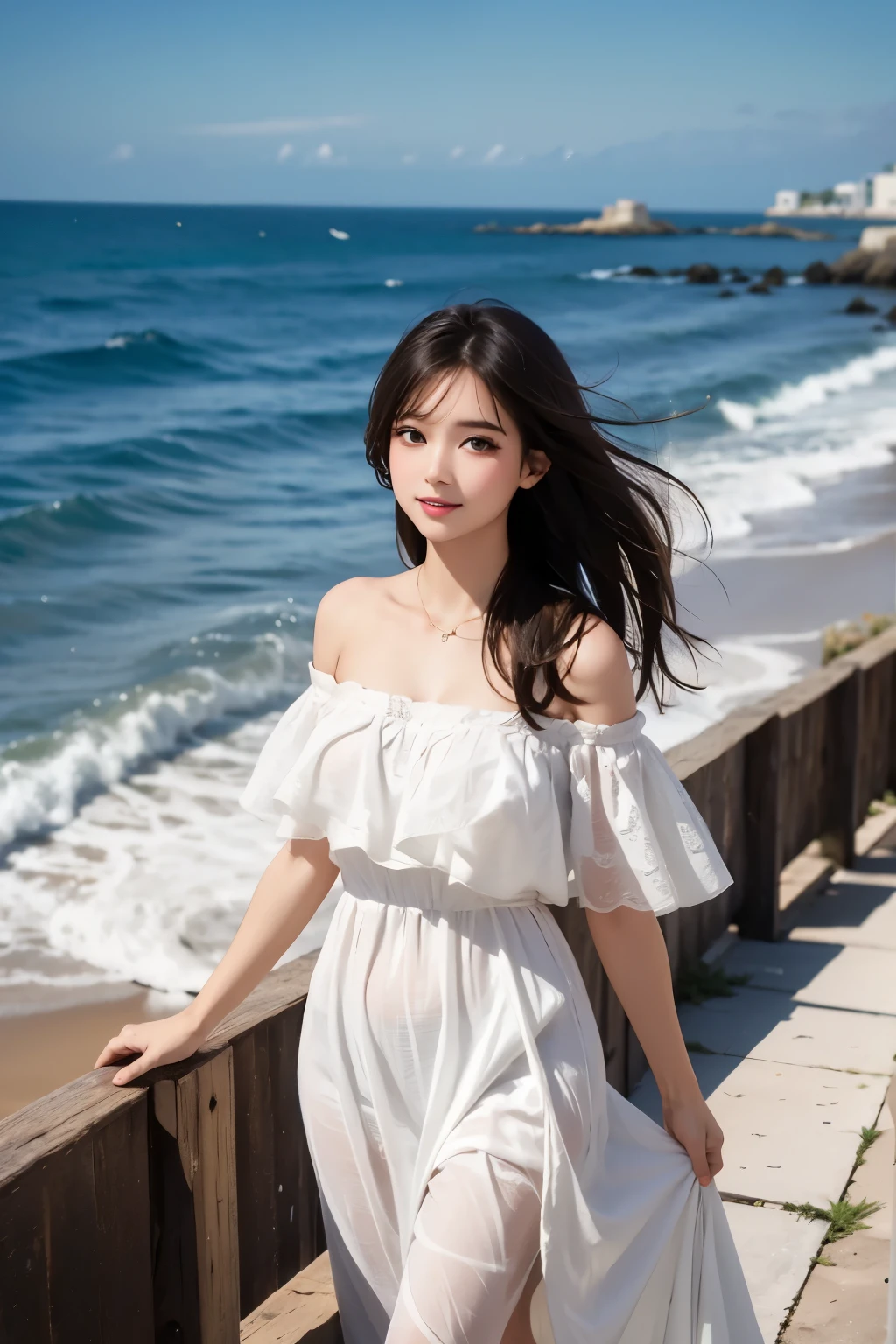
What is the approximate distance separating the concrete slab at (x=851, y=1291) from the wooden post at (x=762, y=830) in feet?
Answer: 4.91

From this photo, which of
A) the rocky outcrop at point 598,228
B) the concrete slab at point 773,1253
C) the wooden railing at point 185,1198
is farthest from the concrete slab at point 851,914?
the rocky outcrop at point 598,228

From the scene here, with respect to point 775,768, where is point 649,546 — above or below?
above

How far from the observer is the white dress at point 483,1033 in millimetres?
1670

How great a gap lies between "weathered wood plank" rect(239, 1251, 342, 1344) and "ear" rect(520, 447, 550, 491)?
4.61 feet

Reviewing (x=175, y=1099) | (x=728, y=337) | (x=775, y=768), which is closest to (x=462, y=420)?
(x=175, y=1099)

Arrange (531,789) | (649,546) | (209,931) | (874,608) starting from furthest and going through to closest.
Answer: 1. (874,608)
2. (209,931)
3. (649,546)
4. (531,789)

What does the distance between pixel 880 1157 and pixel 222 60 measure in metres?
62.6

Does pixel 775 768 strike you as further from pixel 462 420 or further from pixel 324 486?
pixel 324 486

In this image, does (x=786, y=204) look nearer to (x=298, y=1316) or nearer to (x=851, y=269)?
(x=851, y=269)

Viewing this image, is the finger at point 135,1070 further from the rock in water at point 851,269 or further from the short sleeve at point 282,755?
the rock in water at point 851,269

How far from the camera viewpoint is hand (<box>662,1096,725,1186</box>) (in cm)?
190

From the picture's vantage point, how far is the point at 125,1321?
180 cm

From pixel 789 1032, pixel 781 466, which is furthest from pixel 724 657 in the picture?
pixel 781 466

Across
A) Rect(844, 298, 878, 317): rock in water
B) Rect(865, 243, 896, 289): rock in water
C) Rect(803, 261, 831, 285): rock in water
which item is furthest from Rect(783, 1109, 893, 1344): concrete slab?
Rect(803, 261, 831, 285): rock in water
